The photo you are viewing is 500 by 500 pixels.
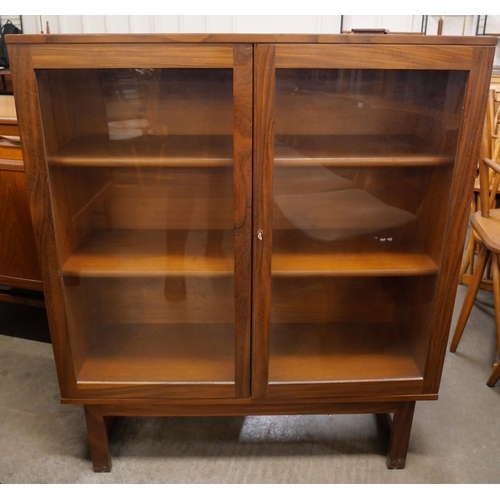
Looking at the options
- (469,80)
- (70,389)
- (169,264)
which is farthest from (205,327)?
(469,80)

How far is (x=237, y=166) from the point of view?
1067 mm

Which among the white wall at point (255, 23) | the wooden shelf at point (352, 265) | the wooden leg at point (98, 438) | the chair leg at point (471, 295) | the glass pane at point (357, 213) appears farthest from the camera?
the white wall at point (255, 23)

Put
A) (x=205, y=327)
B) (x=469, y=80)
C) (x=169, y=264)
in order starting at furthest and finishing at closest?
(x=205, y=327), (x=169, y=264), (x=469, y=80)

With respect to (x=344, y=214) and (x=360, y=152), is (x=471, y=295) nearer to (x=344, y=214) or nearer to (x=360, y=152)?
(x=344, y=214)

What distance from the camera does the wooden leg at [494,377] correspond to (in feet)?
5.56

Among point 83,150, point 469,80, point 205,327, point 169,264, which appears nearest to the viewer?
point 469,80

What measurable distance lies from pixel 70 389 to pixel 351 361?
28.9 inches

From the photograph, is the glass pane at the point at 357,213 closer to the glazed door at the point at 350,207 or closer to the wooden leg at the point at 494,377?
the glazed door at the point at 350,207

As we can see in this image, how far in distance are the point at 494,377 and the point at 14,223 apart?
174 cm

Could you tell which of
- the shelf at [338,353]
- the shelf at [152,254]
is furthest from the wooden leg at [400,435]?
the shelf at [152,254]

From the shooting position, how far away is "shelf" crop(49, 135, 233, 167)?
1.14 meters

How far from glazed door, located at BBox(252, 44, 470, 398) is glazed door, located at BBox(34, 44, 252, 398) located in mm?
66
